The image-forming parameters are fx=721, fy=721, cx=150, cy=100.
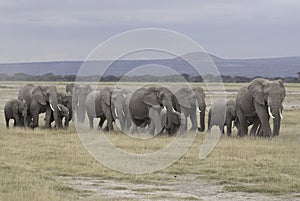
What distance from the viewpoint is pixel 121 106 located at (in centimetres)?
3481

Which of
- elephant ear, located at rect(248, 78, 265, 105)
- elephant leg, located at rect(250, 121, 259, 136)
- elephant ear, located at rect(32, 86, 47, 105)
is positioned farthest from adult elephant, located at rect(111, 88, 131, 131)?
elephant ear, located at rect(248, 78, 265, 105)

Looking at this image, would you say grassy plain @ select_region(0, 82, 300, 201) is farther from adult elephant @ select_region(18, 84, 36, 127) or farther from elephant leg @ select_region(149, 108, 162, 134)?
adult elephant @ select_region(18, 84, 36, 127)

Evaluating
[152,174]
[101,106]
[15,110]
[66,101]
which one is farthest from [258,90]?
[15,110]

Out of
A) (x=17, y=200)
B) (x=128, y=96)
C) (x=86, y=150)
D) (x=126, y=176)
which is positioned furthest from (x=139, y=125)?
(x=17, y=200)

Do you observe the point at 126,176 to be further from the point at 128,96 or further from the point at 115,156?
the point at 128,96

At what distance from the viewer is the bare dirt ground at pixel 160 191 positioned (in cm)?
1527

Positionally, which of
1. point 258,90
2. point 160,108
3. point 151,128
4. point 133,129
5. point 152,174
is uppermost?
point 258,90

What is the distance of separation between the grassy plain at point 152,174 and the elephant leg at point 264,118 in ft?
2.23

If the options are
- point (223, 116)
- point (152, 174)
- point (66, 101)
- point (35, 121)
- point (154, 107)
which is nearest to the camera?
point (152, 174)

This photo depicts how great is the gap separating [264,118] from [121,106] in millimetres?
8586

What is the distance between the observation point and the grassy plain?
16078 mm

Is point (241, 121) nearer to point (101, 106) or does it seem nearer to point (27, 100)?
point (101, 106)

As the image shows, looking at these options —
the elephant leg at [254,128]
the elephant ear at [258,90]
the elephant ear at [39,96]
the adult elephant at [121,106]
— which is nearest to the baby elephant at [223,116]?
the elephant leg at [254,128]

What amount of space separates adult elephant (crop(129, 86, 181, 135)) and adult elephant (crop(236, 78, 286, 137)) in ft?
9.20
